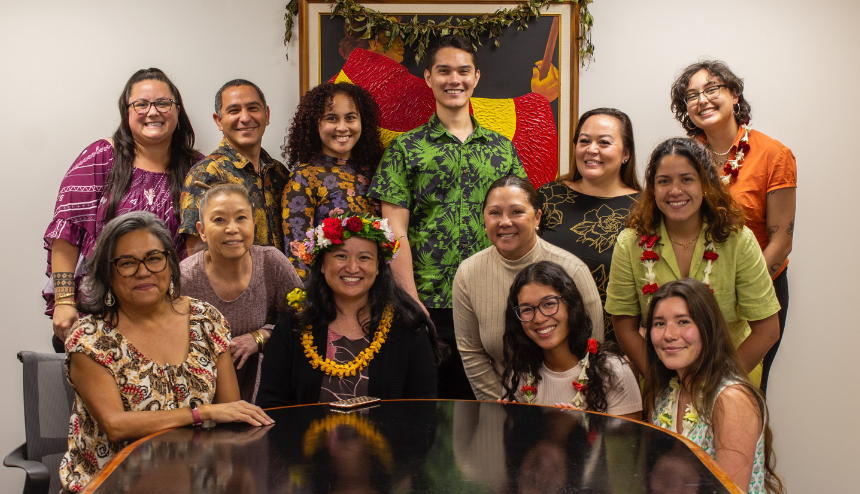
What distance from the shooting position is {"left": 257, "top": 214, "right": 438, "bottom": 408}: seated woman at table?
8.25ft

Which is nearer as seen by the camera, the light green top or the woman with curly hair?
the light green top

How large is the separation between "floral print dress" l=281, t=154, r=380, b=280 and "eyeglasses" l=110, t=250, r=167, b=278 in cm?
100

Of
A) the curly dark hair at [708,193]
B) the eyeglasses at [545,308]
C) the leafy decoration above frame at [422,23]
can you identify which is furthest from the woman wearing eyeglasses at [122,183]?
the curly dark hair at [708,193]

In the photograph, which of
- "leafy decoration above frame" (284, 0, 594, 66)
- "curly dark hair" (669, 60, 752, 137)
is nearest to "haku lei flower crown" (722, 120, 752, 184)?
"curly dark hair" (669, 60, 752, 137)

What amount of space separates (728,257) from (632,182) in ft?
2.51

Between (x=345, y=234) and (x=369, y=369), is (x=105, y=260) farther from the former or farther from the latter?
(x=369, y=369)

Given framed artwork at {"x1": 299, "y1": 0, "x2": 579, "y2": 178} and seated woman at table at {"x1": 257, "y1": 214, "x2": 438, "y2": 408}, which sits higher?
framed artwork at {"x1": 299, "y1": 0, "x2": 579, "y2": 178}

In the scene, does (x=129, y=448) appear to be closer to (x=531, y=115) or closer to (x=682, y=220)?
(x=682, y=220)

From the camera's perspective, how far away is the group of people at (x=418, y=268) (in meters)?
2.19

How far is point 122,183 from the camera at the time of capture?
317 cm

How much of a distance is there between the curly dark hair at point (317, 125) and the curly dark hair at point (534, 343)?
120 centimetres

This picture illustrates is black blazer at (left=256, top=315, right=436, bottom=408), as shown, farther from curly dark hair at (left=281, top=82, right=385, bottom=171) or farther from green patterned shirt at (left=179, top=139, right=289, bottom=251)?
curly dark hair at (left=281, top=82, right=385, bottom=171)

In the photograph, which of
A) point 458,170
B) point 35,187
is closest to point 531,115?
point 458,170

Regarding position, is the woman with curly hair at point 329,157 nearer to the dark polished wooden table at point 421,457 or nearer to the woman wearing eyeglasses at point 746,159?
the dark polished wooden table at point 421,457
